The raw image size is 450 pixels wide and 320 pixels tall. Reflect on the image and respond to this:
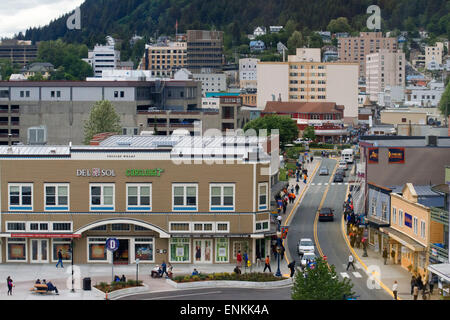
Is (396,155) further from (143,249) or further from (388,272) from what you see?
(143,249)

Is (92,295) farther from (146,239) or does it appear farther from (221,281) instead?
(146,239)

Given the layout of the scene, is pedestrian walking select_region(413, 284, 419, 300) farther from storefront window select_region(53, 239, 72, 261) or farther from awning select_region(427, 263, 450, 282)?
storefront window select_region(53, 239, 72, 261)

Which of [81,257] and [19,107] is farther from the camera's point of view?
[19,107]

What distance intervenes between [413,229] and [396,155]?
11787mm

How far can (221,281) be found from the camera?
41.4m

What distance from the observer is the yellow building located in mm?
42219

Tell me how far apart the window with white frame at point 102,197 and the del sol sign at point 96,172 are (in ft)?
1.69

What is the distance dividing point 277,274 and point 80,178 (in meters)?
11.8

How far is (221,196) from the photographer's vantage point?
4766 centimetres

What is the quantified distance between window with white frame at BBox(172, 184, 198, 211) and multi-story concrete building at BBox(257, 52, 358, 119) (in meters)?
136

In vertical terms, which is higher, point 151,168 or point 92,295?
point 151,168
